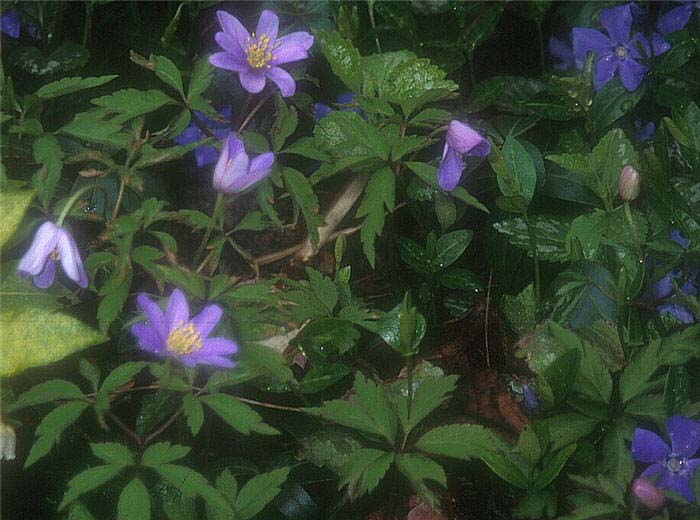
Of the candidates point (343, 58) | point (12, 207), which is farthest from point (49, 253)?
point (343, 58)

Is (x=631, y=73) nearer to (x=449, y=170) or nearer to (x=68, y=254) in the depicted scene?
(x=449, y=170)

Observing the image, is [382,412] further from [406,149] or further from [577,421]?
[406,149]

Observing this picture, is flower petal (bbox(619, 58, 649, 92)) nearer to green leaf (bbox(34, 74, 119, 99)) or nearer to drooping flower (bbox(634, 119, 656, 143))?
drooping flower (bbox(634, 119, 656, 143))

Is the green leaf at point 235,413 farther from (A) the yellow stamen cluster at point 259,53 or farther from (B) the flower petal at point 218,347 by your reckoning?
(A) the yellow stamen cluster at point 259,53

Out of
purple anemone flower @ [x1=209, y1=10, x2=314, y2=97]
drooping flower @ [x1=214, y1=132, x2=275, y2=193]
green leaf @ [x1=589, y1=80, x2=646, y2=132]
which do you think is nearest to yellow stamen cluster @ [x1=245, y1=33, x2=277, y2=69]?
purple anemone flower @ [x1=209, y1=10, x2=314, y2=97]

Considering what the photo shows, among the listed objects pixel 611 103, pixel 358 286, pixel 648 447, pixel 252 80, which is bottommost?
pixel 358 286

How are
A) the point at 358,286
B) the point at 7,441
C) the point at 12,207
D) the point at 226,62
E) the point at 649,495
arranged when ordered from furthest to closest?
the point at 358,286 → the point at 226,62 → the point at 12,207 → the point at 7,441 → the point at 649,495
